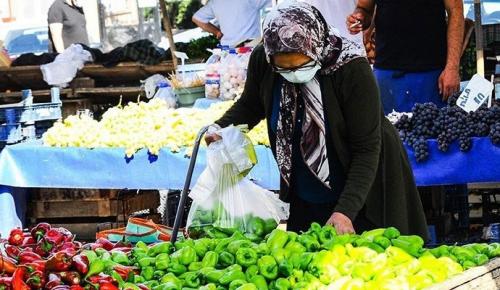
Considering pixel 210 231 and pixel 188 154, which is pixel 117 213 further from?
pixel 210 231

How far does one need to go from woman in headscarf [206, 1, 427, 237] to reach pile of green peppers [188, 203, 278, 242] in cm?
22

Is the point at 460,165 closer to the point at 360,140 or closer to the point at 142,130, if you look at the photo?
the point at 360,140

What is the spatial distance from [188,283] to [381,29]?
328 cm

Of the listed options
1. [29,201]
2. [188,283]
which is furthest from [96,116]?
[188,283]

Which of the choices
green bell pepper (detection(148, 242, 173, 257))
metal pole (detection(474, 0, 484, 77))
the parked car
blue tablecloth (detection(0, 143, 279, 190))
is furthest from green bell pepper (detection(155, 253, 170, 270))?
the parked car

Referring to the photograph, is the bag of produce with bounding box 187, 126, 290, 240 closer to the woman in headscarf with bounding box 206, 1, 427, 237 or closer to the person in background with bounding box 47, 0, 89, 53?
the woman in headscarf with bounding box 206, 1, 427, 237

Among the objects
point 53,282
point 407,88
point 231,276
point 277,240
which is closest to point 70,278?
point 53,282

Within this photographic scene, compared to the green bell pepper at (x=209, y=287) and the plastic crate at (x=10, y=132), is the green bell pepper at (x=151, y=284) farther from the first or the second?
the plastic crate at (x=10, y=132)

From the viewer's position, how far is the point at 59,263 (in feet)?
9.98

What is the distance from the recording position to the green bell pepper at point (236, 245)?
3.34 metres

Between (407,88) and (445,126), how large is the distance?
57 centimetres

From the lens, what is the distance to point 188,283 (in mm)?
3139

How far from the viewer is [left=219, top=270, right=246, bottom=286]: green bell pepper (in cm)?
306

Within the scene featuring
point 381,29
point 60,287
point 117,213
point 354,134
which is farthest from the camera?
point 117,213
